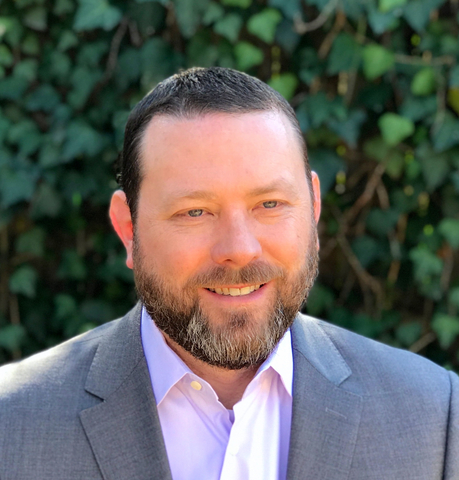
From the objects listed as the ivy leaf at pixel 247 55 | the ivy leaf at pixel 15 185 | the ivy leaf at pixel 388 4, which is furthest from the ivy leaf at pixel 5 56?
the ivy leaf at pixel 388 4

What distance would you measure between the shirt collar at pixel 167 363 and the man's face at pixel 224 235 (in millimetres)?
50

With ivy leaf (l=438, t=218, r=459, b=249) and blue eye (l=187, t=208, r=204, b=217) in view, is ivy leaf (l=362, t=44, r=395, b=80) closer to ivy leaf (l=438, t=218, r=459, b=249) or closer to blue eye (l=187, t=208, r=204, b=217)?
ivy leaf (l=438, t=218, r=459, b=249)

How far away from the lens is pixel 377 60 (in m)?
2.64

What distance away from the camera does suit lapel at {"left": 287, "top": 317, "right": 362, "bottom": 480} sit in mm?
1534

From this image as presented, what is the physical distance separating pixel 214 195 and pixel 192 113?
216mm

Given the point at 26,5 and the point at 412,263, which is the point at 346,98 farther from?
the point at 26,5

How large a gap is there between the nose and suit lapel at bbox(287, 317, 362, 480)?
1.27 feet

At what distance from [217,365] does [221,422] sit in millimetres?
144

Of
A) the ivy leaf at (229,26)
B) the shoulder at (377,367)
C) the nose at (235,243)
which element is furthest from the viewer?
the ivy leaf at (229,26)

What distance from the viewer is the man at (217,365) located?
1500 mm

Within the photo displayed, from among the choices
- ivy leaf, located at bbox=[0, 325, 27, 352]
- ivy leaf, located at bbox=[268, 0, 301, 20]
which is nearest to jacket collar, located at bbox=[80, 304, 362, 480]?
ivy leaf, located at bbox=[0, 325, 27, 352]

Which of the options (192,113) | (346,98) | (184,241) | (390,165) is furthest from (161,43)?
(184,241)

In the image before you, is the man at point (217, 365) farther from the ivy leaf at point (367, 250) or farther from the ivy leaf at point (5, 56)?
the ivy leaf at point (5, 56)

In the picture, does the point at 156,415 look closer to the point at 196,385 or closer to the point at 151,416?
the point at 151,416
